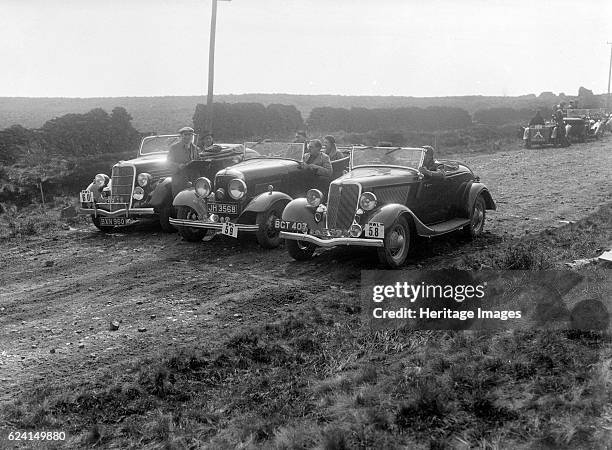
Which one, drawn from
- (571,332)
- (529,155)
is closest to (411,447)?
(571,332)

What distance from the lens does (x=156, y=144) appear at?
13.6m

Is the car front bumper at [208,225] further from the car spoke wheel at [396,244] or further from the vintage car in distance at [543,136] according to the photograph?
the vintage car in distance at [543,136]

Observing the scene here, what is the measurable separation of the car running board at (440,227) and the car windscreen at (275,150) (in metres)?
3.11

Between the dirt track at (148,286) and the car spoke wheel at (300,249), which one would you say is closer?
the dirt track at (148,286)

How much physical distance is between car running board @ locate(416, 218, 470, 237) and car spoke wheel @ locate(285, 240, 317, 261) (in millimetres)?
1616

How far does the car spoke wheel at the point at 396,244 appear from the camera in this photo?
823cm

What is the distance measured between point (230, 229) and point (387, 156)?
266cm

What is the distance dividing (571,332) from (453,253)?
4.20m

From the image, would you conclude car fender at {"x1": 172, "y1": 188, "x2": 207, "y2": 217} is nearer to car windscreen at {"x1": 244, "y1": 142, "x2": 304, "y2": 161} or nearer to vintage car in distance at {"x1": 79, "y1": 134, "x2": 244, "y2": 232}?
vintage car in distance at {"x1": 79, "y1": 134, "x2": 244, "y2": 232}

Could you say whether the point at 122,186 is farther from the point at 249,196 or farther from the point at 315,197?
the point at 315,197

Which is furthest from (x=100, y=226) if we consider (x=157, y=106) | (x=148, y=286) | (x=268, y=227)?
(x=157, y=106)

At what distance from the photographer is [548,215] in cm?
1140

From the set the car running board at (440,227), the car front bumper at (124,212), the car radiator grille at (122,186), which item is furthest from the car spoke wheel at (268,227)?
the car radiator grille at (122,186)

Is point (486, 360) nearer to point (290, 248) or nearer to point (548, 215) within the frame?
point (290, 248)
